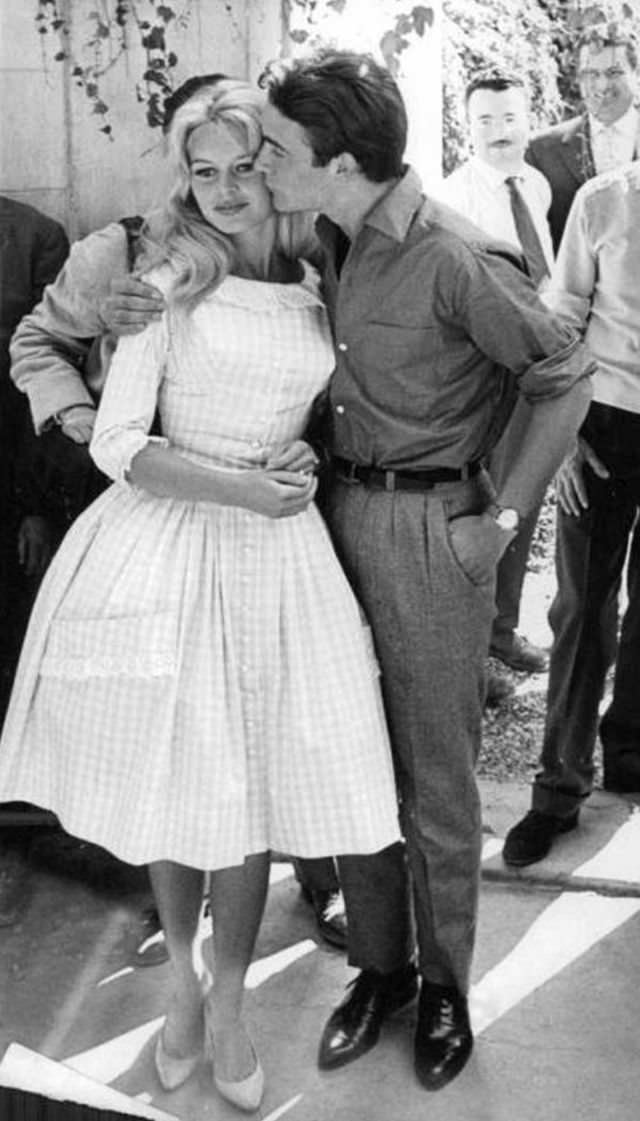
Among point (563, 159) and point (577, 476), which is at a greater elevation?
point (563, 159)

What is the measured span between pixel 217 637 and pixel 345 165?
28.6 inches

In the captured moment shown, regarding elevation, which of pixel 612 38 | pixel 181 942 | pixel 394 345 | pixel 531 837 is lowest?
pixel 531 837

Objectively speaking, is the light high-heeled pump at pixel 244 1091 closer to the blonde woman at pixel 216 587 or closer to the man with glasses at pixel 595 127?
the blonde woman at pixel 216 587

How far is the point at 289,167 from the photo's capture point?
2502 millimetres

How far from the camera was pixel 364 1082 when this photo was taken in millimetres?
2816

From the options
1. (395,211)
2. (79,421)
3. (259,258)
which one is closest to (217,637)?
(79,421)

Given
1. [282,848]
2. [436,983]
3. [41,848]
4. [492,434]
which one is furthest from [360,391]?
[41,848]

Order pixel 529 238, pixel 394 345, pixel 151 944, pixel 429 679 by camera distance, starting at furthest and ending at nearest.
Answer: pixel 151 944, pixel 529 238, pixel 429 679, pixel 394 345

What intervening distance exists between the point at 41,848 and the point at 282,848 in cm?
98

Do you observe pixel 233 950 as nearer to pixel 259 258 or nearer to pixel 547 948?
pixel 547 948

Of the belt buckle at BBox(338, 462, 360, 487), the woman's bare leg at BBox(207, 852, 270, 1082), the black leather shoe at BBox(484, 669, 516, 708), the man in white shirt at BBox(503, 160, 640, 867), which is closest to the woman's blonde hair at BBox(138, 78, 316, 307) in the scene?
the belt buckle at BBox(338, 462, 360, 487)

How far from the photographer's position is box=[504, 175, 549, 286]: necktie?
3.02 meters

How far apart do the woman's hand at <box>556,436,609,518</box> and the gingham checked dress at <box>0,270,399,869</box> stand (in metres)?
0.76

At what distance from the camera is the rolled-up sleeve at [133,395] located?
2.52 metres
